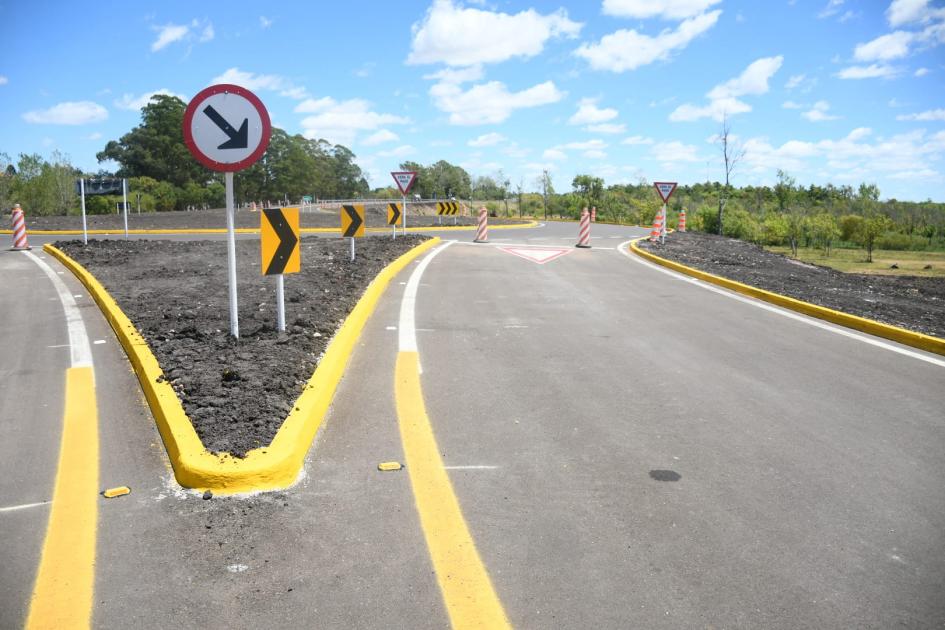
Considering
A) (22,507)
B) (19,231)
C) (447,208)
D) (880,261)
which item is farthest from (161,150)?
(22,507)

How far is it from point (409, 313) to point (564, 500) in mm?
5725

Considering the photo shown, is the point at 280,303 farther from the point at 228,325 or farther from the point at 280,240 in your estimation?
the point at 228,325

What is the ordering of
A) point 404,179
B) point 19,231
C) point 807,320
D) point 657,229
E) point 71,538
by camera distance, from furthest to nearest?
point 657,229 < point 404,179 < point 19,231 < point 807,320 < point 71,538

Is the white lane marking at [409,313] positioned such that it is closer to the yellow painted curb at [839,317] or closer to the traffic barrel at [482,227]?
the yellow painted curb at [839,317]

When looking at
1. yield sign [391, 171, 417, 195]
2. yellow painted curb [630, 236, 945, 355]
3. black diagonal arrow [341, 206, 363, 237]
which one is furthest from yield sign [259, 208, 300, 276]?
yield sign [391, 171, 417, 195]

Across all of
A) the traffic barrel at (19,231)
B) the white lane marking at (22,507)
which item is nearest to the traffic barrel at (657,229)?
the traffic barrel at (19,231)

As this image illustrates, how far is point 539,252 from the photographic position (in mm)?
18906

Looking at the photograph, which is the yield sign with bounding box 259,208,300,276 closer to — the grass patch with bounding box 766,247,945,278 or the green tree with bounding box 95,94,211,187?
the grass patch with bounding box 766,247,945,278

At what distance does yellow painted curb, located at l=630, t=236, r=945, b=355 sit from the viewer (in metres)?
8.15

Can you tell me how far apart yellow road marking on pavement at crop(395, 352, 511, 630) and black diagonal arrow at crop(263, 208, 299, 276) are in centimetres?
227

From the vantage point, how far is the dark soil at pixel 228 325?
16.1 feet

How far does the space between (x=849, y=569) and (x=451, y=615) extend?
1902mm

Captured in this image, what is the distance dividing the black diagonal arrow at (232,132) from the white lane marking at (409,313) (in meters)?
2.55

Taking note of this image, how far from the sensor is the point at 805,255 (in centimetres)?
3872
